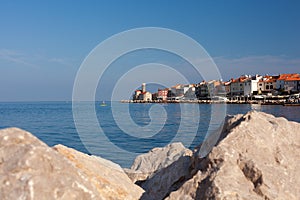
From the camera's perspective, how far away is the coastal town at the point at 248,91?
4114 inches

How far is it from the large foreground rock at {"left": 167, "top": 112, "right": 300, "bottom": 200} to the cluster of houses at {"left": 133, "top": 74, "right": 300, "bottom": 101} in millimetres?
90055

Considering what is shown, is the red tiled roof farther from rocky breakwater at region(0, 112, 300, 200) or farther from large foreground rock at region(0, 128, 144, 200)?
large foreground rock at region(0, 128, 144, 200)

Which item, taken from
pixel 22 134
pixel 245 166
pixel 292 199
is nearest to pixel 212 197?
pixel 245 166

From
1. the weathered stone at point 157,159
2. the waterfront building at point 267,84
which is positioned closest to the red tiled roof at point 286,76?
the waterfront building at point 267,84

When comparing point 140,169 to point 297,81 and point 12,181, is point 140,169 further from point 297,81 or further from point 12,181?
point 297,81

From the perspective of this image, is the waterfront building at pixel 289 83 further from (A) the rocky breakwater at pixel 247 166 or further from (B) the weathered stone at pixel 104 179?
(B) the weathered stone at pixel 104 179

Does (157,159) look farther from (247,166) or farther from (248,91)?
(248,91)

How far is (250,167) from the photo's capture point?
3.57 m

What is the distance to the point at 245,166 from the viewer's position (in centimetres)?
359

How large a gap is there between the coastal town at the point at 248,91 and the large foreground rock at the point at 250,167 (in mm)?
84399

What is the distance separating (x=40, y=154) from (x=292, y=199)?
8.62 feet

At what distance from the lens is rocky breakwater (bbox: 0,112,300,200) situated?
111 inches

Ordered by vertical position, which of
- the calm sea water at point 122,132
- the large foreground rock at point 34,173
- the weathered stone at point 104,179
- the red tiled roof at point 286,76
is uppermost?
the red tiled roof at point 286,76

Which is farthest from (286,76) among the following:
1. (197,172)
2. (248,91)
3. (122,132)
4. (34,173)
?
(34,173)
